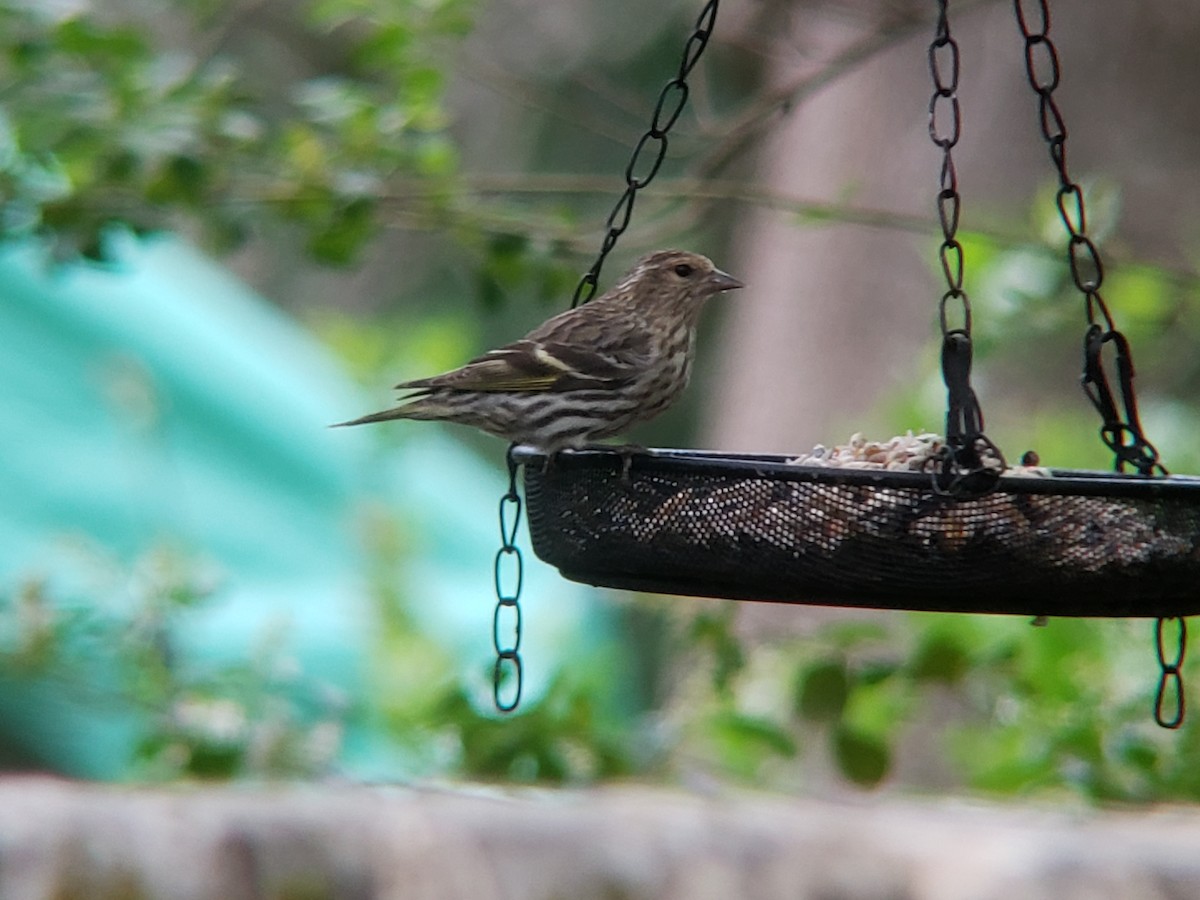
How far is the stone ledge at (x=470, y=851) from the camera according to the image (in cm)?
524

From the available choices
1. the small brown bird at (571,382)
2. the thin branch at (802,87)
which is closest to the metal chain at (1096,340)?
the small brown bird at (571,382)

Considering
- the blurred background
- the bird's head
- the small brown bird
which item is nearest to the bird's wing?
the small brown bird

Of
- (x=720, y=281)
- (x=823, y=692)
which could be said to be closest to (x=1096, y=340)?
(x=720, y=281)

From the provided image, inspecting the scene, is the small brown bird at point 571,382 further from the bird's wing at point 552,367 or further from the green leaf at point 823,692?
the green leaf at point 823,692

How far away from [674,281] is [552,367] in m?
0.75

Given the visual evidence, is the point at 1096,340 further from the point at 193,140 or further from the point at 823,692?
the point at 193,140

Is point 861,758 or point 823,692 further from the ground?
point 823,692

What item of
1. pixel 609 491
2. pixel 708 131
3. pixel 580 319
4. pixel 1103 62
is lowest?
pixel 609 491

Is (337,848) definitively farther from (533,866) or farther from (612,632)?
(612,632)

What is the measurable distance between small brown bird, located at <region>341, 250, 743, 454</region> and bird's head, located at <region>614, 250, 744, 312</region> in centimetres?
7

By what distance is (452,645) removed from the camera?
30.8 ft

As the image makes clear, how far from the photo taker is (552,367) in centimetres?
491

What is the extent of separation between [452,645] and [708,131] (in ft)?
12.1

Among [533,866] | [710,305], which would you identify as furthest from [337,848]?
[710,305]
